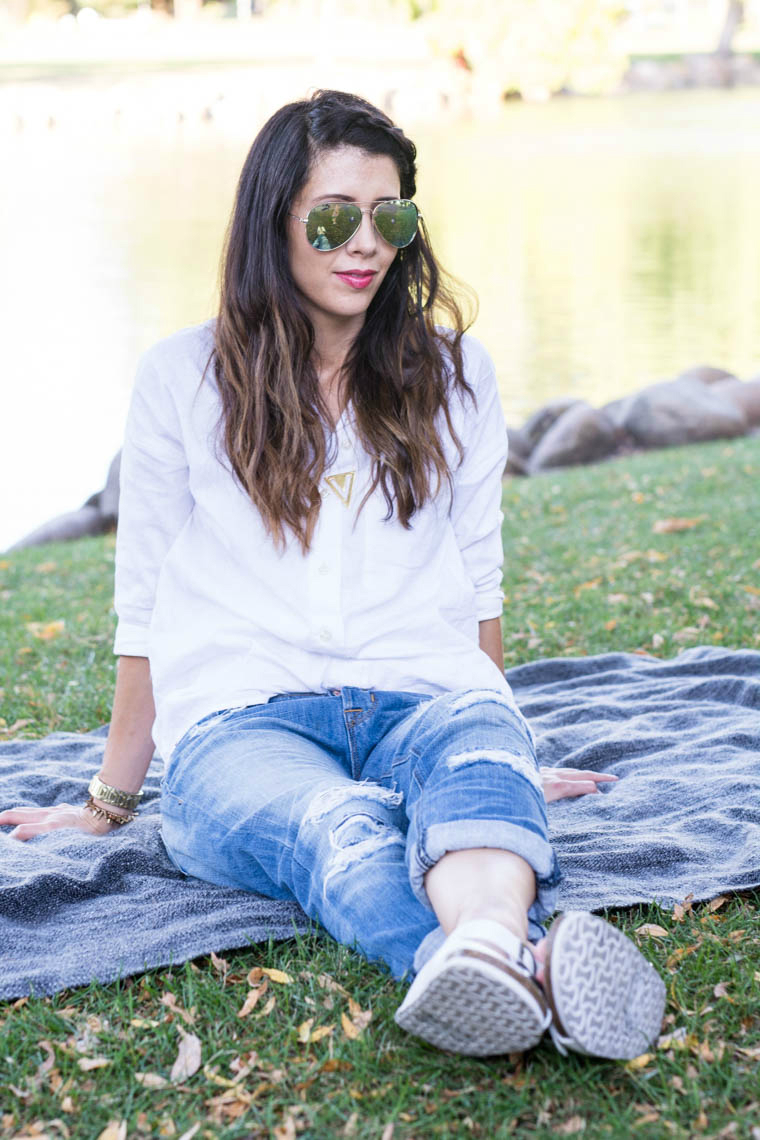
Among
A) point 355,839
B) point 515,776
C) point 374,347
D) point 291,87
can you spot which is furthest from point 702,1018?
point 291,87

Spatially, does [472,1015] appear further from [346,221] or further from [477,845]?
[346,221]

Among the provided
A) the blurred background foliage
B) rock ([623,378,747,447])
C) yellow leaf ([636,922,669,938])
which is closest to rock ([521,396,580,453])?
rock ([623,378,747,447])

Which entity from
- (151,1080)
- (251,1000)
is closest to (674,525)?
(251,1000)

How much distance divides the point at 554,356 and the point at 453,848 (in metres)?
15.0

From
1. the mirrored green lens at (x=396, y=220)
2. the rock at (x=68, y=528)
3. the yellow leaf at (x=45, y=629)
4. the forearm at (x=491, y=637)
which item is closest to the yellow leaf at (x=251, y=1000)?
the forearm at (x=491, y=637)

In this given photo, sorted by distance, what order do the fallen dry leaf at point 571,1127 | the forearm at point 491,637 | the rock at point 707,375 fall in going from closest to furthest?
the fallen dry leaf at point 571,1127, the forearm at point 491,637, the rock at point 707,375

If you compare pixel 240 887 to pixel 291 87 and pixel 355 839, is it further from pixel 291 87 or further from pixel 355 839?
pixel 291 87

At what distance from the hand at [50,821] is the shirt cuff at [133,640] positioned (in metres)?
0.45

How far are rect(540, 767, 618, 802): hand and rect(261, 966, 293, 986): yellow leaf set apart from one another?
3.66 feet

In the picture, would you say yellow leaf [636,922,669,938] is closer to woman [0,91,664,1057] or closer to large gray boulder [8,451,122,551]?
woman [0,91,664,1057]

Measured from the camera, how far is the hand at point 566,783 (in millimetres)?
3375

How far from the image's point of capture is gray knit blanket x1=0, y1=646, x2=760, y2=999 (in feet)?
8.41

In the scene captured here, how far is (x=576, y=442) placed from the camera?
1041 centimetres

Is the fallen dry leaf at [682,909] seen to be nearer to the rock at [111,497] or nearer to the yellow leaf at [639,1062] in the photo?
the yellow leaf at [639,1062]
